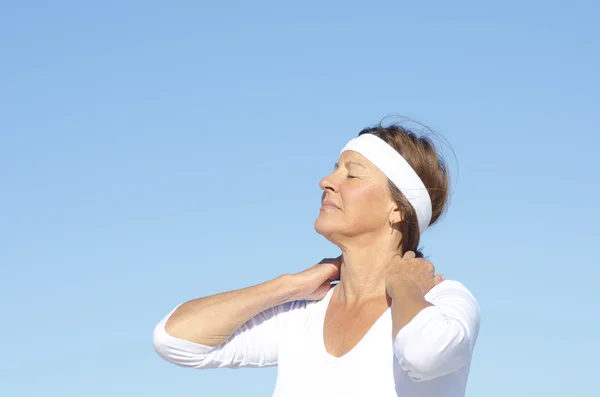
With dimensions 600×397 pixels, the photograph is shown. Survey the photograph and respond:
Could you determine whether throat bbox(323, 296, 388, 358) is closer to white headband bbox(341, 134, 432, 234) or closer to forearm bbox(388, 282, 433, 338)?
forearm bbox(388, 282, 433, 338)

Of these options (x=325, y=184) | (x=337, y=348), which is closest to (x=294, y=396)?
(x=337, y=348)

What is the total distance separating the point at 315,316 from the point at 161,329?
80 centimetres

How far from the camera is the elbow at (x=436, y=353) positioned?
3.39 metres

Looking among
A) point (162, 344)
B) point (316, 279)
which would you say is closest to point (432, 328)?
point (316, 279)

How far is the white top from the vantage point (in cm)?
344

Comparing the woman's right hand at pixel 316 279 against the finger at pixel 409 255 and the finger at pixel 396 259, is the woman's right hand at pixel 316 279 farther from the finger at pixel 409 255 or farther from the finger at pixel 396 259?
the finger at pixel 409 255

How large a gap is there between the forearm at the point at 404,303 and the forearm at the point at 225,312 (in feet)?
2.74

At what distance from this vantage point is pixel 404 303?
144 inches

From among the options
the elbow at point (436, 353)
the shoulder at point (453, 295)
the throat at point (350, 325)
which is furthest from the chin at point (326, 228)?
the elbow at point (436, 353)

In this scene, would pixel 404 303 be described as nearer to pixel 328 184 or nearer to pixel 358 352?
pixel 358 352

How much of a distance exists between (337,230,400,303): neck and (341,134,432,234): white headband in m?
0.21

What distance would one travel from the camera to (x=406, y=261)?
4238 millimetres

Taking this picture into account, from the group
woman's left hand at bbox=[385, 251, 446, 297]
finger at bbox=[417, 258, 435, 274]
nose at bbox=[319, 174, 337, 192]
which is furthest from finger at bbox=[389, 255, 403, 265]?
nose at bbox=[319, 174, 337, 192]

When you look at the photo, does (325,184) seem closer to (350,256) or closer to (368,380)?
(350,256)
